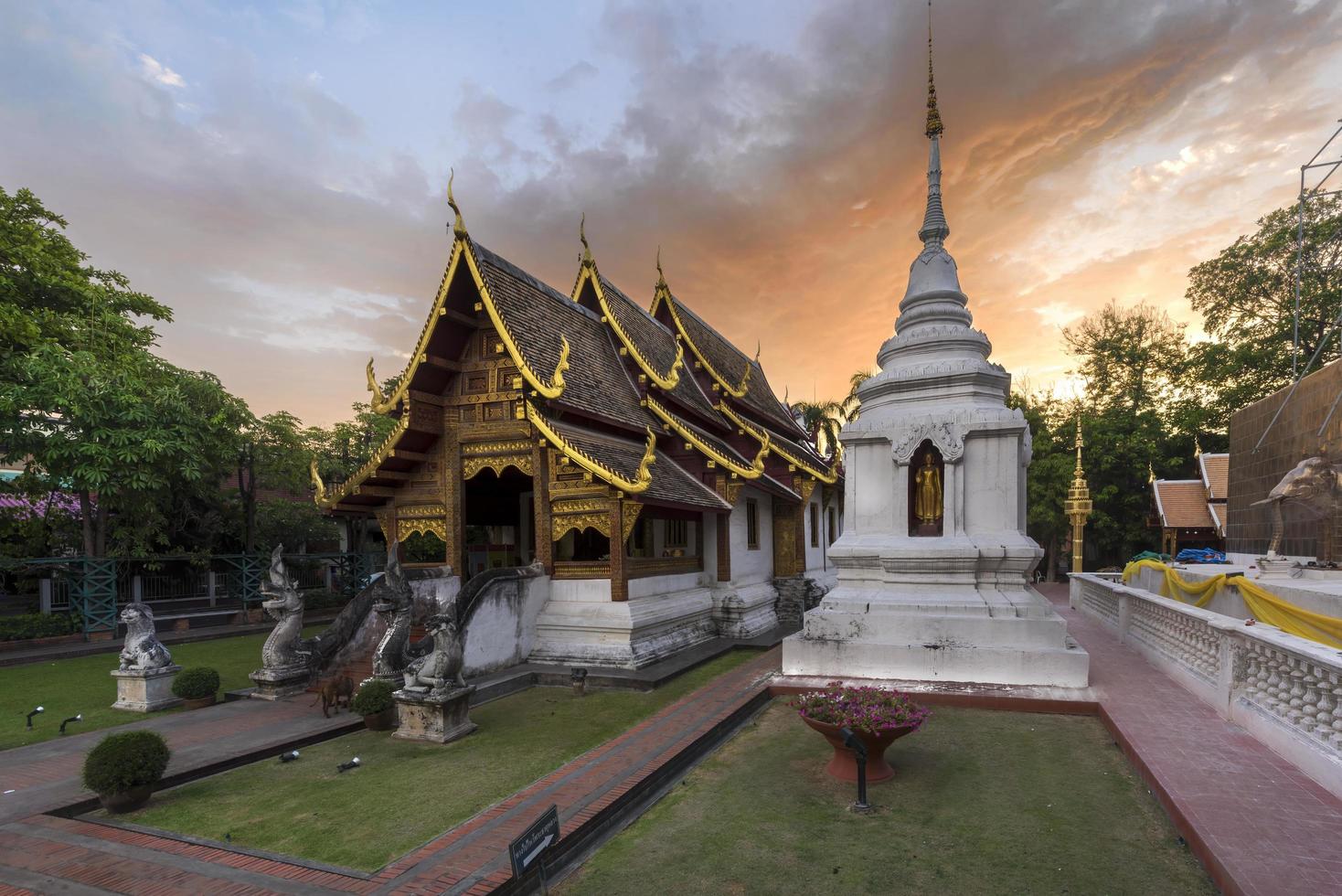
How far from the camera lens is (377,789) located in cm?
589

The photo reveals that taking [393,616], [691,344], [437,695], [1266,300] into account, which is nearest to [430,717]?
[437,695]

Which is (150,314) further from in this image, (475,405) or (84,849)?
(84,849)

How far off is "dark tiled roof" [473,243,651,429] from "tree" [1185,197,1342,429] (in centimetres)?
2464

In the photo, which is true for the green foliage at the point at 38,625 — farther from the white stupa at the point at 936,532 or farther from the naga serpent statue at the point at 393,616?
the white stupa at the point at 936,532

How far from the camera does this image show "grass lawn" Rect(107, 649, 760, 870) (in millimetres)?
4961

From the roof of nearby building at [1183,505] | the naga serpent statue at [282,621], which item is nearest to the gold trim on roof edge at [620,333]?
the naga serpent statue at [282,621]

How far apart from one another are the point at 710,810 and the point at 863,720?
1473 mm

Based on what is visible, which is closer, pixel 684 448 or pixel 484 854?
pixel 484 854

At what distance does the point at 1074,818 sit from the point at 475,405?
961 centimetres

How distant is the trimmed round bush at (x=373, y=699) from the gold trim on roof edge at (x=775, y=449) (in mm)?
9675

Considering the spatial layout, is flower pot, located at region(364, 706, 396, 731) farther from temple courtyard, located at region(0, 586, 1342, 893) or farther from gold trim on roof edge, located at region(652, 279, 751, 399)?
gold trim on roof edge, located at region(652, 279, 751, 399)

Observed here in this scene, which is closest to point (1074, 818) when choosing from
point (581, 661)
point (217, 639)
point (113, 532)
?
point (581, 661)

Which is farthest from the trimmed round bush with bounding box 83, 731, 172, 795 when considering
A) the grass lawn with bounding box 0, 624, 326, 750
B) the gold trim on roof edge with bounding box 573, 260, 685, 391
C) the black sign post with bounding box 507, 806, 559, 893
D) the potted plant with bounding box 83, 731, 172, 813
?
the gold trim on roof edge with bounding box 573, 260, 685, 391

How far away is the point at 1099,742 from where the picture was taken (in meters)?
6.68
